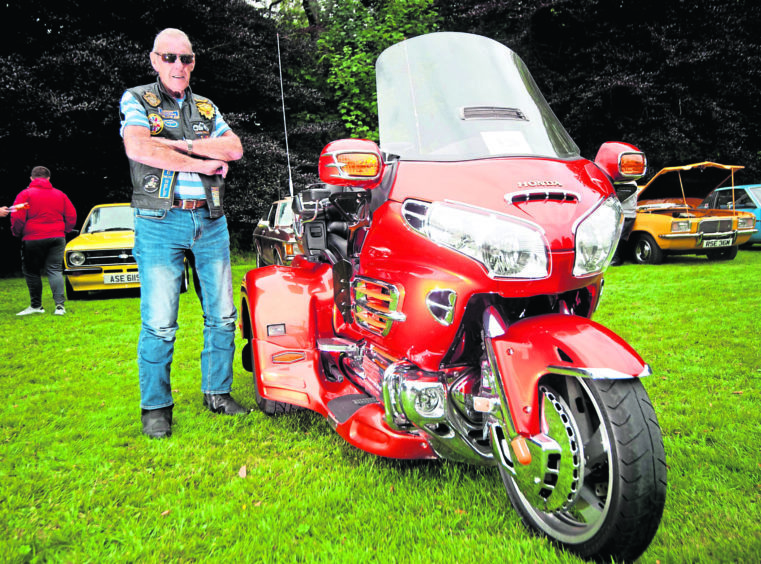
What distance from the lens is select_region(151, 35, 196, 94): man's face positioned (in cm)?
303

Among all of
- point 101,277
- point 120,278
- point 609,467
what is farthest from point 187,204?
point 101,277

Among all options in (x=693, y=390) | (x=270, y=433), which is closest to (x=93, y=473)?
(x=270, y=433)

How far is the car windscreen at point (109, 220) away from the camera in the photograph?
975 cm

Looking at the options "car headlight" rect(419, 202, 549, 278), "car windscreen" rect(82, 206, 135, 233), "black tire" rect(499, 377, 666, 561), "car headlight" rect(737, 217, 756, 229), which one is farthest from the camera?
"car headlight" rect(737, 217, 756, 229)

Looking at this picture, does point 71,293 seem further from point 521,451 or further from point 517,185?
point 521,451

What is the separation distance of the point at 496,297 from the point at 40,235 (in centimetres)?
762

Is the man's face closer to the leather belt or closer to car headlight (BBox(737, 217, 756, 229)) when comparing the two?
the leather belt

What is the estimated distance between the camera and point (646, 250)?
10.9 m

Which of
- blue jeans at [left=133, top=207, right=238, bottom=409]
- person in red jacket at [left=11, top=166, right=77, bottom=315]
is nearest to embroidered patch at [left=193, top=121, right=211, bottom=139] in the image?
blue jeans at [left=133, top=207, right=238, bottom=409]

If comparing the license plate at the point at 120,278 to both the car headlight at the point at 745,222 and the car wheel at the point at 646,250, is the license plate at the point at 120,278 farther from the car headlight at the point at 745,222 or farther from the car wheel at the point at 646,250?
the car headlight at the point at 745,222

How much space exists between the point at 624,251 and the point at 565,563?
10.7m

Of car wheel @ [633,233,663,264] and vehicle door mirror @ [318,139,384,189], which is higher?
vehicle door mirror @ [318,139,384,189]

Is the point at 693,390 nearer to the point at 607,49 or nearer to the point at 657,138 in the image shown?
the point at 657,138

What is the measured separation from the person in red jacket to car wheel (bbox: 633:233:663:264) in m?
9.91
